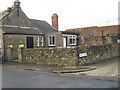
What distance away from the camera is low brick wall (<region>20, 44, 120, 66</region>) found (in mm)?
12279

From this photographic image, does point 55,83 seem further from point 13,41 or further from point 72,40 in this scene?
point 72,40

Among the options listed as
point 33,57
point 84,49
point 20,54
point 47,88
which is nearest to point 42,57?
point 33,57

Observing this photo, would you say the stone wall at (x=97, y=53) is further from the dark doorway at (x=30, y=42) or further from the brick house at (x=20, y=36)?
Answer: the dark doorway at (x=30, y=42)

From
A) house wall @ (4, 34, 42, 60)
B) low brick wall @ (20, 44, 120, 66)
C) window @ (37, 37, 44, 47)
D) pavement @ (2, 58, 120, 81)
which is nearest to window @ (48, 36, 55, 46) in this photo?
window @ (37, 37, 44, 47)

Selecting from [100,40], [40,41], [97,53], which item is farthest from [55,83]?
[40,41]

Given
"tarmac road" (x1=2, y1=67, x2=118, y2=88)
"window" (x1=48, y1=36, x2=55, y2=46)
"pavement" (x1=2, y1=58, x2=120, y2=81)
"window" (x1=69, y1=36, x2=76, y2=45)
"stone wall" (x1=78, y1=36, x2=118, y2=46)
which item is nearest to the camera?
"tarmac road" (x1=2, y1=67, x2=118, y2=88)

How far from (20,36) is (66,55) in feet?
29.9

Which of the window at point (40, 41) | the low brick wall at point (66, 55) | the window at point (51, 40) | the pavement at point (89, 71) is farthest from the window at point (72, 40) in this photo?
the pavement at point (89, 71)

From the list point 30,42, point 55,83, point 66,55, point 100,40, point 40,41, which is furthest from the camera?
point 40,41

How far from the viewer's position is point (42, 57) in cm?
1405

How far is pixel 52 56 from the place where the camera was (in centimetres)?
1329

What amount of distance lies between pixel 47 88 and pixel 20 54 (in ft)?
34.1

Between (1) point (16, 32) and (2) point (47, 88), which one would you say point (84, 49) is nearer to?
(2) point (47, 88)

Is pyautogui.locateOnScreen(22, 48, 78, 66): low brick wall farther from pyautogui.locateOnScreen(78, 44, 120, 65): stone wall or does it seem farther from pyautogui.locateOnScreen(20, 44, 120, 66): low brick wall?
pyautogui.locateOnScreen(78, 44, 120, 65): stone wall
